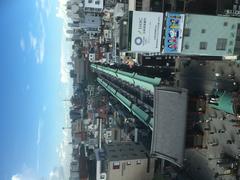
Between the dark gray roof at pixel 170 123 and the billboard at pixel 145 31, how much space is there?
464 cm

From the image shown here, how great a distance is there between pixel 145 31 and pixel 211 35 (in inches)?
197

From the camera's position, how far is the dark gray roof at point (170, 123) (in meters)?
21.8

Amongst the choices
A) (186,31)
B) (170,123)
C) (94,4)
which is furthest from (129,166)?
(94,4)

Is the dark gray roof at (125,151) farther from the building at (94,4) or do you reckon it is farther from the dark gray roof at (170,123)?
the building at (94,4)

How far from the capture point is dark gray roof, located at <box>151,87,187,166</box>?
71.5ft

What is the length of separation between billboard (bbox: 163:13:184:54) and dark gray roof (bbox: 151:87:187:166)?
3753 mm

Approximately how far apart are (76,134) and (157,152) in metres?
33.8

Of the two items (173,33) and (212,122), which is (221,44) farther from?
(212,122)

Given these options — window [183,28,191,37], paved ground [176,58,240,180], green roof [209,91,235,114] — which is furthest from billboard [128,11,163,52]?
green roof [209,91,235,114]

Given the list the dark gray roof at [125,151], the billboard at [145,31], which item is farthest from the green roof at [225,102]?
the dark gray roof at [125,151]

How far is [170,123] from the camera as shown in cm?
2369

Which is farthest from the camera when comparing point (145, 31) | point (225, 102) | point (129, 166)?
point (129, 166)

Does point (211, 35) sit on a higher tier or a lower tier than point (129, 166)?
higher

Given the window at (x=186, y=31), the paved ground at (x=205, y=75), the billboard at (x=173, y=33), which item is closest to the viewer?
the paved ground at (x=205, y=75)
